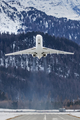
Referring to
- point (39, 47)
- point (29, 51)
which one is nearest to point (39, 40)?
point (39, 47)

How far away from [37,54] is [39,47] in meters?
9.32

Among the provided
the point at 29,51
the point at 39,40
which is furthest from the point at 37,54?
the point at 39,40

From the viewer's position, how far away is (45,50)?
12838cm

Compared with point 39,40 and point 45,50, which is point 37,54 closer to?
point 45,50

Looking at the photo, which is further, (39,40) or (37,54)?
(37,54)

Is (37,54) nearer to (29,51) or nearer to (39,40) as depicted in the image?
(29,51)

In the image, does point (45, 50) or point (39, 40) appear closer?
point (39, 40)

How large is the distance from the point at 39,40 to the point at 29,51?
13.6 metres

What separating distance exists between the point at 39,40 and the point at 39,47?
17.8 ft

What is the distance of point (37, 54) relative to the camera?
132 meters

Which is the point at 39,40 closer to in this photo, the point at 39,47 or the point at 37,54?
the point at 39,47

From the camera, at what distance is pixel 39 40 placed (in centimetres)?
11819

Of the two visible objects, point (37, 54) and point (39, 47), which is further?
point (37, 54)

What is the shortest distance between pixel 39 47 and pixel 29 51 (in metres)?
8.68
